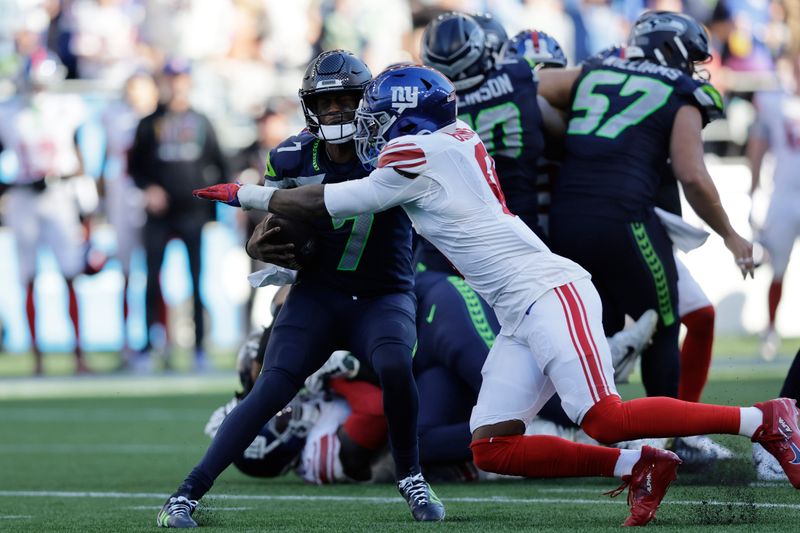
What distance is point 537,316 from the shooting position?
189 inches

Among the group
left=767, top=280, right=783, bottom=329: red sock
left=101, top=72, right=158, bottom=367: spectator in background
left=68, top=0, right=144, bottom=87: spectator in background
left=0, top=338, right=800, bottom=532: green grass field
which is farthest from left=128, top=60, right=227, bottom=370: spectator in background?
left=767, top=280, right=783, bottom=329: red sock

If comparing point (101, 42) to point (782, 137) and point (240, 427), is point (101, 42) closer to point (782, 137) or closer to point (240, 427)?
point (782, 137)

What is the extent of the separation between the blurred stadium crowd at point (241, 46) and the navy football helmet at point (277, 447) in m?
7.10

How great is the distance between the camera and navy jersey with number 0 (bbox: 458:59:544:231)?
6871 millimetres

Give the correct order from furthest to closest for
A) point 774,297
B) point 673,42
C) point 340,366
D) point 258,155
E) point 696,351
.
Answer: point 258,155 < point 774,297 < point 696,351 < point 673,42 < point 340,366

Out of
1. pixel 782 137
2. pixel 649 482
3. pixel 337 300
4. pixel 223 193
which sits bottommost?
pixel 782 137

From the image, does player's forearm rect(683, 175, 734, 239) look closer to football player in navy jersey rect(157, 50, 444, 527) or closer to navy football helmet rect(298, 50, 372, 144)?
football player in navy jersey rect(157, 50, 444, 527)

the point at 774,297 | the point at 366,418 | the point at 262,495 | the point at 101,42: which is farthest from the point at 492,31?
the point at 101,42

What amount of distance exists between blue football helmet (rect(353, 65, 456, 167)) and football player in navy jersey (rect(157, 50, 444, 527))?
0.23 meters

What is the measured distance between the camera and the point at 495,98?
22.5 ft

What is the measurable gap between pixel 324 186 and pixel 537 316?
809 mm

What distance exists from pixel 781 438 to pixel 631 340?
1.82 meters

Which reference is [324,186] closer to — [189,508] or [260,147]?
[189,508]

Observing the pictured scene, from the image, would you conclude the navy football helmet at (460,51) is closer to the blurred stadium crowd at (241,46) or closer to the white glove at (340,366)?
the white glove at (340,366)
